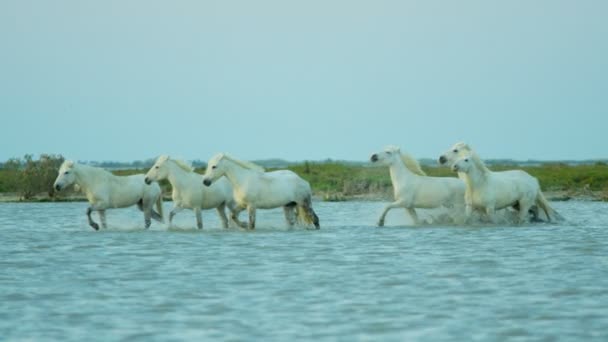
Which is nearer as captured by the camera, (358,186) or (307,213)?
(307,213)

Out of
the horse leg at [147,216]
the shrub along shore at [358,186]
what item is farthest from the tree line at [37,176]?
the horse leg at [147,216]

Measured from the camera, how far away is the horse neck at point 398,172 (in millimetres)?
18516

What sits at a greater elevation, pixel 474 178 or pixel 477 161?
pixel 477 161

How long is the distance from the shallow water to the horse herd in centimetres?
43

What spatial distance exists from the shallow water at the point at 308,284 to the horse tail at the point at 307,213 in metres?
0.33

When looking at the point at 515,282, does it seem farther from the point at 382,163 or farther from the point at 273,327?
the point at 382,163

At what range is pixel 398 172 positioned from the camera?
18.6 metres

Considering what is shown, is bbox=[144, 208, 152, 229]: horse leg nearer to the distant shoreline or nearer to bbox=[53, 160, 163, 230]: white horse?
bbox=[53, 160, 163, 230]: white horse

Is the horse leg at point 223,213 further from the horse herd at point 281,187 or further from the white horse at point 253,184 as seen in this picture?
the white horse at point 253,184

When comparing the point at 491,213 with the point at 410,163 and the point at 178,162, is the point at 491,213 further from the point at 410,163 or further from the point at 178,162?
the point at 178,162

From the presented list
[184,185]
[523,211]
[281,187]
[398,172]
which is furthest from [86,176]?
[523,211]

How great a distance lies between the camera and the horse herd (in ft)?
58.2

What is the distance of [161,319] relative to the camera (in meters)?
9.16

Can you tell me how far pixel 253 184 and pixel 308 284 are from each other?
6.45 metres
